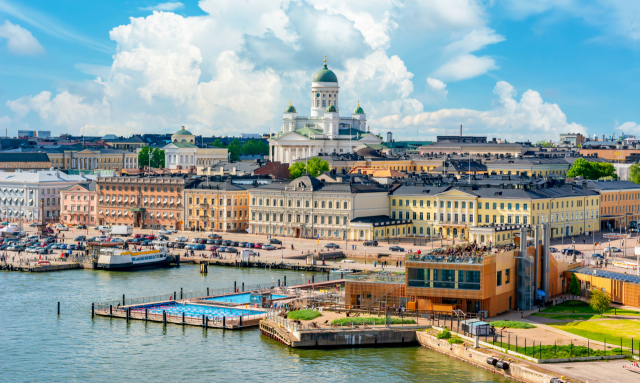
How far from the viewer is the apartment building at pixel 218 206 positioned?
4252 inches

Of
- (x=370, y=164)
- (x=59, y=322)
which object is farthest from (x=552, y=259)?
(x=370, y=164)

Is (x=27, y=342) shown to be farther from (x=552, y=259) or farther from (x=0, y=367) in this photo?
(x=552, y=259)

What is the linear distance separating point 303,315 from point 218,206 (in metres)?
55.5

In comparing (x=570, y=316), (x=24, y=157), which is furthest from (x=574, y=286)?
(x=24, y=157)

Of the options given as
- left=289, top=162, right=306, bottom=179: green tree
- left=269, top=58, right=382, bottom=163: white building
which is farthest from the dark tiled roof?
left=289, top=162, right=306, bottom=179: green tree

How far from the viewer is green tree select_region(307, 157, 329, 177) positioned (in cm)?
13588

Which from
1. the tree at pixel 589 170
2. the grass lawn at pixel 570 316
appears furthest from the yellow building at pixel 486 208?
the grass lawn at pixel 570 316

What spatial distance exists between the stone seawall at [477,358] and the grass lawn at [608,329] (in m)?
6.20

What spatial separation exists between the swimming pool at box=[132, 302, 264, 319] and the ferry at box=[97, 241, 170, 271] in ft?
68.7

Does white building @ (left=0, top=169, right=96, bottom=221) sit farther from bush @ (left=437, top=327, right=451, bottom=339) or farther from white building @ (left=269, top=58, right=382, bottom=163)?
bush @ (left=437, top=327, right=451, bottom=339)

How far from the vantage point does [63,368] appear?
4800 centimetres

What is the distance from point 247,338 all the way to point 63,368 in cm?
1012

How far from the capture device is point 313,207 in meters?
100

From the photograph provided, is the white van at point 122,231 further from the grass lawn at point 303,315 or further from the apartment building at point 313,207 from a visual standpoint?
the grass lawn at point 303,315
